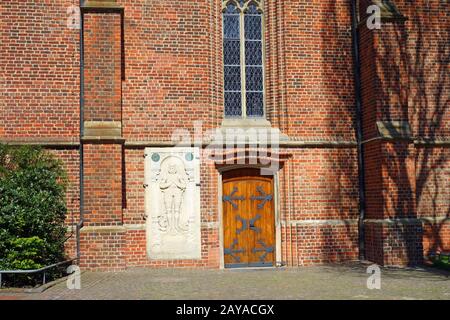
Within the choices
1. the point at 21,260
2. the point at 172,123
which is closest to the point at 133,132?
the point at 172,123

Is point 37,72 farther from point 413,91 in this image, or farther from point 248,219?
point 413,91

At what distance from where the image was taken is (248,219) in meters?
12.3

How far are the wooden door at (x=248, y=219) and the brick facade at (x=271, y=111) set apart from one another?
0.98ft

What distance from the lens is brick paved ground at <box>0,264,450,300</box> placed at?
7.99 metres

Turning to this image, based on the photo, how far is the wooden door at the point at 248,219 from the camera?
479 inches

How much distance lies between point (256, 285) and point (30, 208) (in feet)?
15.1

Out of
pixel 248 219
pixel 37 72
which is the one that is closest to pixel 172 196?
pixel 248 219

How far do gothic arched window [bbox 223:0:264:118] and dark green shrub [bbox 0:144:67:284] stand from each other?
4490 millimetres

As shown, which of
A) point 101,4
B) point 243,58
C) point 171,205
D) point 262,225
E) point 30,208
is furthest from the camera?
point 243,58

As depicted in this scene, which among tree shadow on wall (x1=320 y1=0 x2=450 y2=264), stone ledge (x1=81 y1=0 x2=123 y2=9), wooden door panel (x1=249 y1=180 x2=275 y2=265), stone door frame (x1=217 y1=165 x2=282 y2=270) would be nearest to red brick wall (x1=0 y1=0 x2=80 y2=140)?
stone ledge (x1=81 y1=0 x2=123 y2=9)

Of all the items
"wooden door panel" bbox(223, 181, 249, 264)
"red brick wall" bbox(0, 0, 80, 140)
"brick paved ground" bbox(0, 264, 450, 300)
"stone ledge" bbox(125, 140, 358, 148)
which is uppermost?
"red brick wall" bbox(0, 0, 80, 140)

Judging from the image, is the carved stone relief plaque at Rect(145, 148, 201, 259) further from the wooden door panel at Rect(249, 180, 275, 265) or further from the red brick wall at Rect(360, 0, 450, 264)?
the red brick wall at Rect(360, 0, 450, 264)

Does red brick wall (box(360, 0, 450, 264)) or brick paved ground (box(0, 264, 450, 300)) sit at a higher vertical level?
red brick wall (box(360, 0, 450, 264))

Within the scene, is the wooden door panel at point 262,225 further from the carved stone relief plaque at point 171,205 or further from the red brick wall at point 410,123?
the red brick wall at point 410,123
